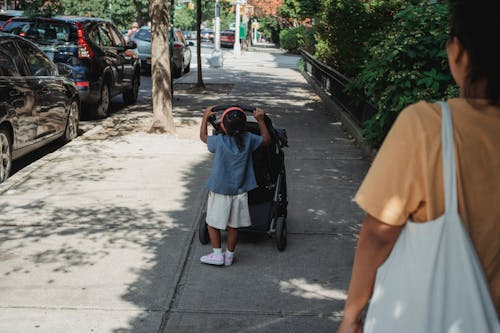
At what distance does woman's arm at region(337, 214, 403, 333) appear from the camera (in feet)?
5.84

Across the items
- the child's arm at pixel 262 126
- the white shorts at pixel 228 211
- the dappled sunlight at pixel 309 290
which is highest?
the child's arm at pixel 262 126

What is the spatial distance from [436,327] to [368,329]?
229mm

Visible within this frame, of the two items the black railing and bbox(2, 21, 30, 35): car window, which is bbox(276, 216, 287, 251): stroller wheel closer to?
the black railing

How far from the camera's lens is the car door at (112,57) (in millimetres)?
13636

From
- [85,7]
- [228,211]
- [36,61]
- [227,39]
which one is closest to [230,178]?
[228,211]

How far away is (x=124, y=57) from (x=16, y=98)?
6.89 metres

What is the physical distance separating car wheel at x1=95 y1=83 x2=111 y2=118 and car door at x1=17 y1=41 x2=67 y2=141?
3.03 metres

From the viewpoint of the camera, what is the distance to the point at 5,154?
7.84 metres

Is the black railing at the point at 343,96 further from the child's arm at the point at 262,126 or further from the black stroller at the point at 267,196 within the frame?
the child's arm at the point at 262,126

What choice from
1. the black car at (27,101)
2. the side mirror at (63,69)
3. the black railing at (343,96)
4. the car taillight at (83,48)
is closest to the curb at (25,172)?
the black car at (27,101)

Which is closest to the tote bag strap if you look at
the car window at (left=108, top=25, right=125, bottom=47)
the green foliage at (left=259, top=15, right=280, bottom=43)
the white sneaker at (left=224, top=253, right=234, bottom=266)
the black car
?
the white sneaker at (left=224, top=253, right=234, bottom=266)

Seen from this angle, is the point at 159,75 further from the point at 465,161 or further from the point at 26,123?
the point at 465,161

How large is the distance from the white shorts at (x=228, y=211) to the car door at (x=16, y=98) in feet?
11.8

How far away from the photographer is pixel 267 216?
5.64 meters
